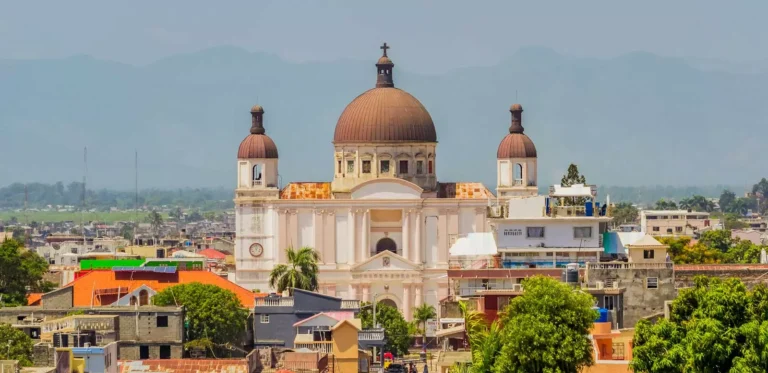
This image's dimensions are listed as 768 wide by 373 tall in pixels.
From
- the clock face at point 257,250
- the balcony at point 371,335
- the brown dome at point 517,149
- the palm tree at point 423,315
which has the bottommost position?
the balcony at point 371,335

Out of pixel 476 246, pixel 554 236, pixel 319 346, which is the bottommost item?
pixel 319 346

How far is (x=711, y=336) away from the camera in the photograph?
189 ft

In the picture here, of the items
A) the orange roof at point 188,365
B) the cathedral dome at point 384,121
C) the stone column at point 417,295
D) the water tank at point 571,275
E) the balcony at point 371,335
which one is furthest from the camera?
the cathedral dome at point 384,121

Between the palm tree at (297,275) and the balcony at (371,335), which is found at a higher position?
the palm tree at (297,275)

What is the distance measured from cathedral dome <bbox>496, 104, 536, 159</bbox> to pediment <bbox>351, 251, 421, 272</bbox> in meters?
13.3

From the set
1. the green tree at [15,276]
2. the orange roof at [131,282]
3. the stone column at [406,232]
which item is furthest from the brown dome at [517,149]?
the orange roof at [131,282]

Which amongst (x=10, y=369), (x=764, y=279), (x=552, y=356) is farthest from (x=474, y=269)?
(x=10, y=369)

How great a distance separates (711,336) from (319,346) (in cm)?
2190

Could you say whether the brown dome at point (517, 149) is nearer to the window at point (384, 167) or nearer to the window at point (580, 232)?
the window at point (384, 167)

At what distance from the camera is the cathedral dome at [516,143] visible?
14038cm

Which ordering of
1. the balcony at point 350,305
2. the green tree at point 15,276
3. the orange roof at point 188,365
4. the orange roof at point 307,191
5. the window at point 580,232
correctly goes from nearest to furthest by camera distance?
1. the orange roof at point 188,365
2. the window at point 580,232
3. the balcony at point 350,305
4. the green tree at point 15,276
5. the orange roof at point 307,191

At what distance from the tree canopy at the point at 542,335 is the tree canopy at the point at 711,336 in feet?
5.17

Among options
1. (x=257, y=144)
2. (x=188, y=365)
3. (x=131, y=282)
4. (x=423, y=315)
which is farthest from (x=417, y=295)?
(x=188, y=365)

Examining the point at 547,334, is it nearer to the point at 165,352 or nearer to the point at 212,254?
the point at 165,352
